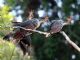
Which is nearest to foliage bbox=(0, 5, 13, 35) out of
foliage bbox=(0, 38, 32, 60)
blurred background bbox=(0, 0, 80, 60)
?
foliage bbox=(0, 38, 32, 60)

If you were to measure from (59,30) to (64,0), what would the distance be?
5.95 metres

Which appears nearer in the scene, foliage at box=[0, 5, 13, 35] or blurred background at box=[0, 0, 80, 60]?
foliage at box=[0, 5, 13, 35]

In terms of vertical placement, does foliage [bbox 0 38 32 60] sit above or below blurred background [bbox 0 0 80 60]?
below

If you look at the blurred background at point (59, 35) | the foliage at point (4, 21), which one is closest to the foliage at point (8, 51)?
the foliage at point (4, 21)

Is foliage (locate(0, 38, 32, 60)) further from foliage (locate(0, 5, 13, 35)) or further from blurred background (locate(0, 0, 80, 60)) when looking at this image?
blurred background (locate(0, 0, 80, 60))

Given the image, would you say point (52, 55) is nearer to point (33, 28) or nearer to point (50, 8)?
point (50, 8)

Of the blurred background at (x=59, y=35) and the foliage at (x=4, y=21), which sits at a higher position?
the blurred background at (x=59, y=35)

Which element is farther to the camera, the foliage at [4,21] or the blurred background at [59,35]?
the blurred background at [59,35]

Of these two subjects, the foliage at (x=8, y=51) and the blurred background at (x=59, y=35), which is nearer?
the foliage at (x=8, y=51)

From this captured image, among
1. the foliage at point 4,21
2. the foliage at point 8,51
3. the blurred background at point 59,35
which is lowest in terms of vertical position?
the foliage at point 8,51

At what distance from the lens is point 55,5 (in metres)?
8.14

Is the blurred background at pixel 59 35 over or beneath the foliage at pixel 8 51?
over

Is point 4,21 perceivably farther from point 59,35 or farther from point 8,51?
point 59,35

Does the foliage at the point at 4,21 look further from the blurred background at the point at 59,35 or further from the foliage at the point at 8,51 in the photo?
the blurred background at the point at 59,35
